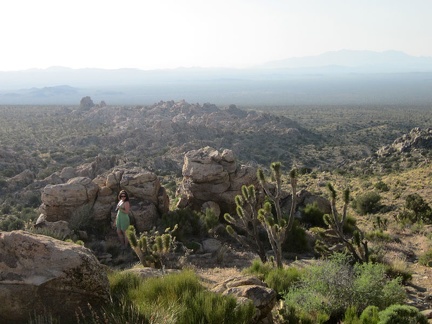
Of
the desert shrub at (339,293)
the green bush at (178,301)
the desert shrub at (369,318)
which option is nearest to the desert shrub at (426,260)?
the desert shrub at (339,293)

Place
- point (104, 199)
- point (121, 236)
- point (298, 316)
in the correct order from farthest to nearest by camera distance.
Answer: point (104, 199), point (121, 236), point (298, 316)

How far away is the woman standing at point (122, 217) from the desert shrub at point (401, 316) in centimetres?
831

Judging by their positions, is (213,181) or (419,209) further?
(419,209)

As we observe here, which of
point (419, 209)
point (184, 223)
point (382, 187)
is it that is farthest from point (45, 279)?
point (382, 187)

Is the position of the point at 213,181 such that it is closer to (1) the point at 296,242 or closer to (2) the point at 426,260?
(1) the point at 296,242

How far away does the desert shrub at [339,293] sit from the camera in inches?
260

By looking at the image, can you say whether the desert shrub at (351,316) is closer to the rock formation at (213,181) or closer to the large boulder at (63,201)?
the rock formation at (213,181)

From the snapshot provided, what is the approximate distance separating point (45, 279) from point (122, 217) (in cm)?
733

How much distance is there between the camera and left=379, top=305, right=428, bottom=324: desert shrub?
18.0ft

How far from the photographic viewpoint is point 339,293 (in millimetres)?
6840

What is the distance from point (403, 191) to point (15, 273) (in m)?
24.1

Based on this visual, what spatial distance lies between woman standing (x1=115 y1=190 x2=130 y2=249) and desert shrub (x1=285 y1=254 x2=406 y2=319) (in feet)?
21.7

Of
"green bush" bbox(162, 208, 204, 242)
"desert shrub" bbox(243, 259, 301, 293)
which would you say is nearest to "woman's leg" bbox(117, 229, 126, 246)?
"green bush" bbox(162, 208, 204, 242)

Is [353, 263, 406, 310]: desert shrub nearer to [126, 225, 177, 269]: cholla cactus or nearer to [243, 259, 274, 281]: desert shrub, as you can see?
[243, 259, 274, 281]: desert shrub
